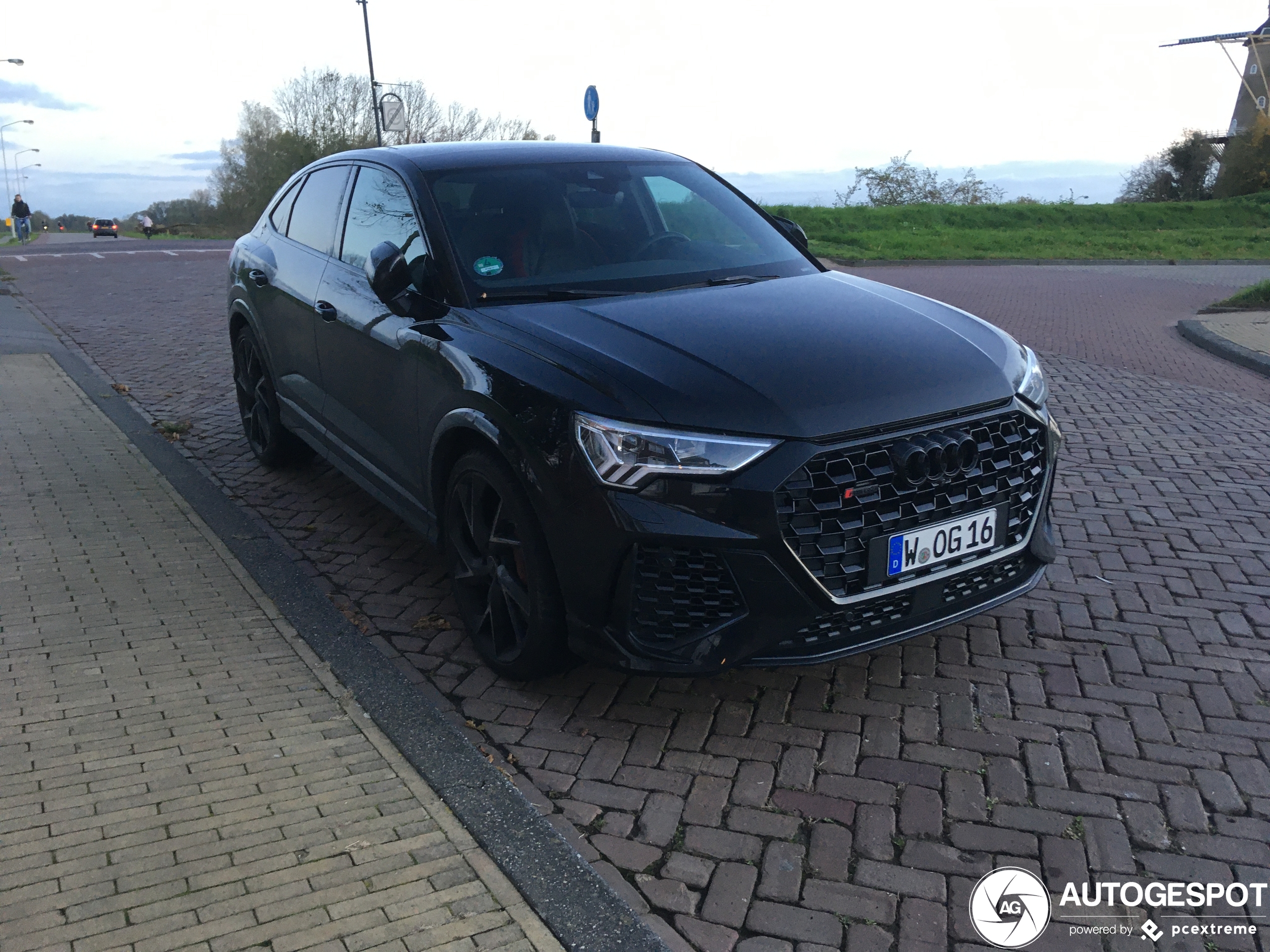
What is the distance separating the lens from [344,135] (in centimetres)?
6316

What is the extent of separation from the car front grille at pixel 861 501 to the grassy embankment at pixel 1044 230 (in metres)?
18.5

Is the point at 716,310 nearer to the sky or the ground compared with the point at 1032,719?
nearer to the sky

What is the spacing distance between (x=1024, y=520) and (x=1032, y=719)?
64 centimetres

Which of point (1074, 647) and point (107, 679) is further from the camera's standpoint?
point (1074, 647)

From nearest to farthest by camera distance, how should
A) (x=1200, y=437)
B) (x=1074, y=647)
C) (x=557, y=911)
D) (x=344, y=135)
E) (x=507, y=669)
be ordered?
(x=557, y=911)
(x=507, y=669)
(x=1074, y=647)
(x=1200, y=437)
(x=344, y=135)

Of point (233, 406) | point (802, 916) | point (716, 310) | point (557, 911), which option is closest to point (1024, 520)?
point (716, 310)

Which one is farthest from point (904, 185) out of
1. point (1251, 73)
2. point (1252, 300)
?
point (1251, 73)

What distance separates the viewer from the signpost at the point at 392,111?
62.6ft

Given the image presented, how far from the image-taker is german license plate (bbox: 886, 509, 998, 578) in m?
3.24

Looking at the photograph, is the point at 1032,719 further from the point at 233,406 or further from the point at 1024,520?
the point at 233,406

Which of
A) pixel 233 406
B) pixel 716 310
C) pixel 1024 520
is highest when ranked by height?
pixel 716 310

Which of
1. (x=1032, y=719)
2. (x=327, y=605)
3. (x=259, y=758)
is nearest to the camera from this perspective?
(x=259, y=758)

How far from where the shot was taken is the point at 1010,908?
2668mm

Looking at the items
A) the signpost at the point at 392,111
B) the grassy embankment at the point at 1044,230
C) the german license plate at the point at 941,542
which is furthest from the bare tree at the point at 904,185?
the german license plate at the point at 941,542
